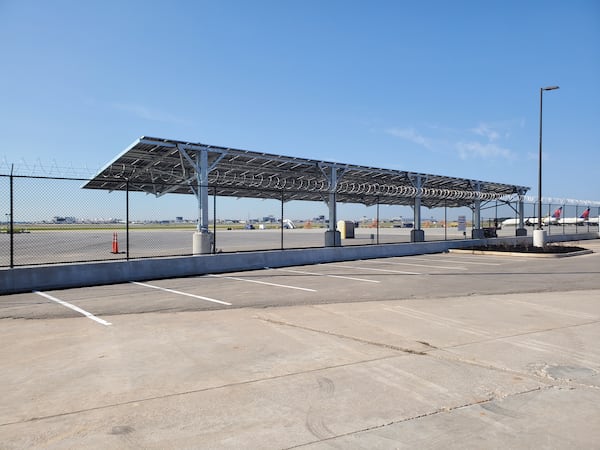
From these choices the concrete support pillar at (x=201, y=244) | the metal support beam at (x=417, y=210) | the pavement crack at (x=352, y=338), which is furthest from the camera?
the metal support beam at (x=417, y=210)

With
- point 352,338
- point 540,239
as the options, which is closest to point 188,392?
Answer: point 352,338

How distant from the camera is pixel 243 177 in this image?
20938mm

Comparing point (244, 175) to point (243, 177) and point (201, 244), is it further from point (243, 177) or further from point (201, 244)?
point (201, 244)

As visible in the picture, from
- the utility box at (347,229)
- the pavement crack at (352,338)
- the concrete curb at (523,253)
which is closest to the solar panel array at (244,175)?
the concrete curb at (523,253)

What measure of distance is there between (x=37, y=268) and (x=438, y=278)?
11781mm

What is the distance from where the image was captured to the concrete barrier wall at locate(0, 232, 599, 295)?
11648mm

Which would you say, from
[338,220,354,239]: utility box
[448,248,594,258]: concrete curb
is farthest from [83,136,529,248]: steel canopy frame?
[338,220,354,239]: utility box

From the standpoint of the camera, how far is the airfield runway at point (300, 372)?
140 inches

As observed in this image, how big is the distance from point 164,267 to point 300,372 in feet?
33.3

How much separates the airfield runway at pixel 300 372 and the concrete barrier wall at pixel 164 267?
69.4 inches

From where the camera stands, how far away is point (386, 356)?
561 cm

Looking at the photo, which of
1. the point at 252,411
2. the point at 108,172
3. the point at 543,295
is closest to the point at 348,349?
the point at 252,411

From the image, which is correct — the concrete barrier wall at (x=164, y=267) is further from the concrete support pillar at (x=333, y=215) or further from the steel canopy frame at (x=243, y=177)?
the steel canopy frame at (x=243, y=177)

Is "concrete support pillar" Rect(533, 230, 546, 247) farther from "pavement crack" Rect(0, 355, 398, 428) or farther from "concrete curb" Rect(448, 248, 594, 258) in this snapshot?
"pavement crack" Rect(0, 355, 398, 428)
